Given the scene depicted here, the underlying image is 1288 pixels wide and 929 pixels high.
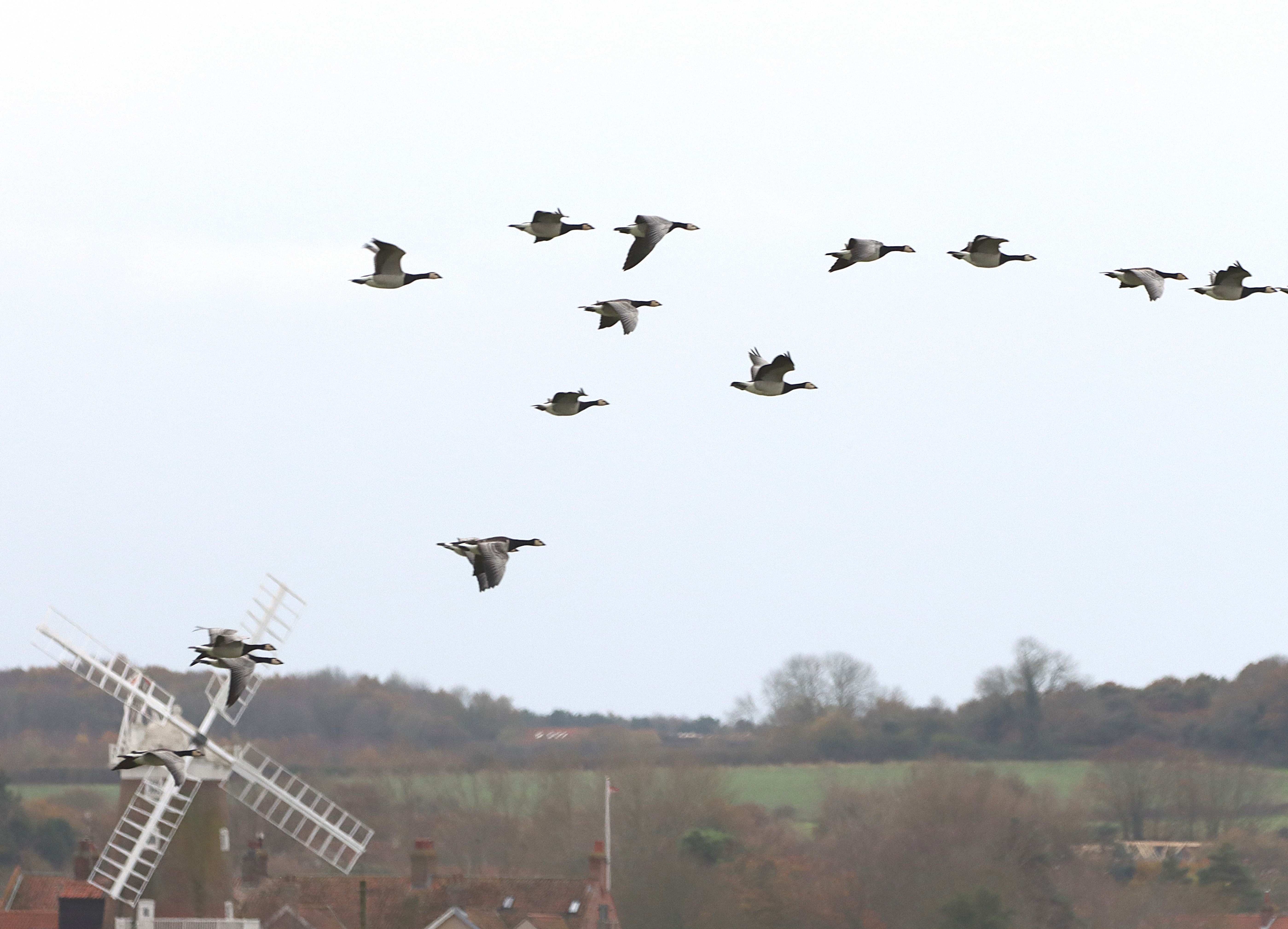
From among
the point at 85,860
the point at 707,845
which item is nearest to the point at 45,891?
the point at 85,860

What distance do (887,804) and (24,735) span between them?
151ft

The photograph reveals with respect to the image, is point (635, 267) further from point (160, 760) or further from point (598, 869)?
point (598, 869)

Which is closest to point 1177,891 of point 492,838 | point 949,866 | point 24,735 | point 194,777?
point 949,866

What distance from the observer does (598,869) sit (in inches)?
2645

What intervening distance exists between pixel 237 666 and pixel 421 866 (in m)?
39.2

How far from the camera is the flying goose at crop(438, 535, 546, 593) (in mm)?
24594

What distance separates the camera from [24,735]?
10419cm

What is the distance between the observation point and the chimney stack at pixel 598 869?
6675cm

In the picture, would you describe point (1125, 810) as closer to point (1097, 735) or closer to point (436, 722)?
point (1097, 735)

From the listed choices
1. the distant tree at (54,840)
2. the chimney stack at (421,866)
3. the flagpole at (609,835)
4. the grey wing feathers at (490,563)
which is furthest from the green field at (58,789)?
the grey wing feathers at (490,563)

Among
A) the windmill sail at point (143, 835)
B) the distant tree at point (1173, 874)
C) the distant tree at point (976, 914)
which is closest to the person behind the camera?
the windmill sail at point (143, 835)

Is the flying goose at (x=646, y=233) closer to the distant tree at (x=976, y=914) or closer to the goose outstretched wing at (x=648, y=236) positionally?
the goose outstretched wing at (x=648, y=236)

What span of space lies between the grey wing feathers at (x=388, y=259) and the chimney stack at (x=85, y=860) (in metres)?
42.9

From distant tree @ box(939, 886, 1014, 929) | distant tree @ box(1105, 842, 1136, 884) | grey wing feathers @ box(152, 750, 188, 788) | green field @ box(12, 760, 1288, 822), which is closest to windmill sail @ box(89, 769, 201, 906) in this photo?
distant tree @ box(939, 886, 1014, 929)
